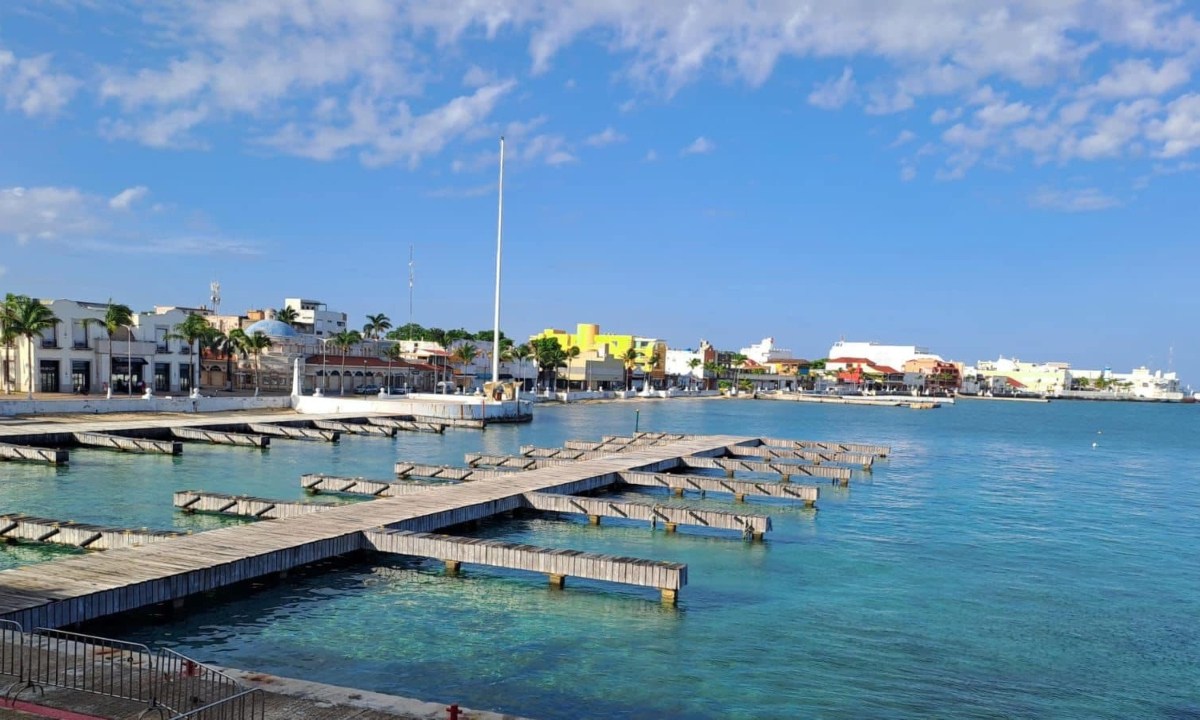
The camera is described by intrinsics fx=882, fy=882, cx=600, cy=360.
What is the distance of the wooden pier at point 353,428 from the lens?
2702 inches

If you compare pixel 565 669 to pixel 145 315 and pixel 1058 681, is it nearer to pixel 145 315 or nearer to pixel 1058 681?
pixel 1058 681

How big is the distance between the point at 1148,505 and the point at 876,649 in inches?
1409

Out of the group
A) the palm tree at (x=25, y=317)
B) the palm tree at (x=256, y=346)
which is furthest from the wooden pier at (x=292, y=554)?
the palm tree at (x=256, y=346)

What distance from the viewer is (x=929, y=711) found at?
17.4 m

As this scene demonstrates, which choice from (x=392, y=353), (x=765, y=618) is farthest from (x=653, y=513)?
(x=392, y=353)

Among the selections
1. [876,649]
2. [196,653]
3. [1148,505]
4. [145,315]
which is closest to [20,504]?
[196,653]

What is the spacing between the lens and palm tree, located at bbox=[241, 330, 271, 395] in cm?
9812

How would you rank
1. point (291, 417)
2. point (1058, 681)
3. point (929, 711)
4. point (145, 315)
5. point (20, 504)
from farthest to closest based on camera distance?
point (145, 315) < point (291, 417) < point (20, 504) < point (1058, 681) < point (929, 711)

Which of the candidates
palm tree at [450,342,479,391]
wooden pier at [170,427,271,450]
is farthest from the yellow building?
wooden pier at [170,427,271,450]

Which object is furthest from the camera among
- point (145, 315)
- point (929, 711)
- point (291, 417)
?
point (145, 315)

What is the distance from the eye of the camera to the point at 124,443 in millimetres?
51188

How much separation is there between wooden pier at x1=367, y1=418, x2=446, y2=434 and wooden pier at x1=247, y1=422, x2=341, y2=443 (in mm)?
8591

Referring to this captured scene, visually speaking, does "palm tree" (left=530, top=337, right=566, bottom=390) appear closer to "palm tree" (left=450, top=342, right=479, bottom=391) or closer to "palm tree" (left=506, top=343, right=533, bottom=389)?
"palm tree" (left=506, top=343, right=533, bottom=389)

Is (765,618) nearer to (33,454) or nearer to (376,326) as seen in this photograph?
(33,454)
